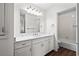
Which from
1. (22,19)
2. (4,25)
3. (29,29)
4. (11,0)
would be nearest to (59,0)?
(11,0)

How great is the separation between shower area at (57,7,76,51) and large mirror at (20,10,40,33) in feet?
4.08

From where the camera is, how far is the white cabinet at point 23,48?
1258 millimetres

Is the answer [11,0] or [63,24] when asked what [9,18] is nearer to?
[11,0]

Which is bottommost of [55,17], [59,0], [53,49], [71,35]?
[53,49]

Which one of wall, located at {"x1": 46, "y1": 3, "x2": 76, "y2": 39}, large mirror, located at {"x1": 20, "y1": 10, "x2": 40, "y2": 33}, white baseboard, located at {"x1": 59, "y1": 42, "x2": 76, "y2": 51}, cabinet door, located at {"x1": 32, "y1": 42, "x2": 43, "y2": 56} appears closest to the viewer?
cabinet door, located at {"x1": 32, "y1": 42, "x2": 43, "y2": 56}

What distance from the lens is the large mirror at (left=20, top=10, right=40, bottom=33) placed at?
6.99 ft

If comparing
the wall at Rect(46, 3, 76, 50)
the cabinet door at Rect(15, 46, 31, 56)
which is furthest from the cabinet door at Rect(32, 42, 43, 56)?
the wall at Rect(46, 3, 76, 50)

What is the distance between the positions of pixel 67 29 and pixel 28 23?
6.48 feet

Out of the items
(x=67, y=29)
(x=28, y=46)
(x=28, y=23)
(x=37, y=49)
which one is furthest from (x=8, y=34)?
(x=67, y=29)

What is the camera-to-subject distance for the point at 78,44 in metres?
0.76

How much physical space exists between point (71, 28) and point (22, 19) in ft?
7.44

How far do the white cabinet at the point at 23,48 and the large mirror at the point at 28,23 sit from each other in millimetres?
778

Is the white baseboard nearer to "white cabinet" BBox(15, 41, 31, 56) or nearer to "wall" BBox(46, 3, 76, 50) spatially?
"wall" BBox(46, 3, 76, 50)

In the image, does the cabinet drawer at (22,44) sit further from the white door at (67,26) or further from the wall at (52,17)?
the white door at (67,26)
